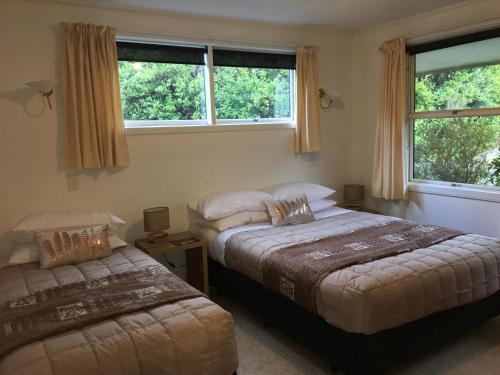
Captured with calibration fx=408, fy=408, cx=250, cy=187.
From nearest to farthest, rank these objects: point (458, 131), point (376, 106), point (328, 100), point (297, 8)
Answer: point (297, 8)
point (458, 131)
point (376, 106)
point (328, 100)

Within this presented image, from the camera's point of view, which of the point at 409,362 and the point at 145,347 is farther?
the point at 409,362

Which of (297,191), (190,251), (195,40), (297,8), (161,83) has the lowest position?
(190,251)

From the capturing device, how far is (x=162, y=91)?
3557 mm

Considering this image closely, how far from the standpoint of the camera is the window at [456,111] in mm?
3414

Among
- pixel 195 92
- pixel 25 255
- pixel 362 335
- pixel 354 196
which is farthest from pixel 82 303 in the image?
pixel 354 196

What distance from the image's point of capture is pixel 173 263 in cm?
364

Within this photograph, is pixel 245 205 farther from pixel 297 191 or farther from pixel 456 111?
pixel 456 111

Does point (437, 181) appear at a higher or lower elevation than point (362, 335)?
higher

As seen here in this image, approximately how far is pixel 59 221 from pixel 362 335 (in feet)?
7.10

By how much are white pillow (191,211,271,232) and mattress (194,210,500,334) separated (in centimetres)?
45

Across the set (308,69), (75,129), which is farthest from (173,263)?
(308,69)

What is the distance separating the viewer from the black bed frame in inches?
86.0

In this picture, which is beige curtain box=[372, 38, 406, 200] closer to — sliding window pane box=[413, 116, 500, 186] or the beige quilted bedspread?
sliding window pane box=[413, 116, 500, 186]

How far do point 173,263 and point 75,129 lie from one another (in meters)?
1.40
